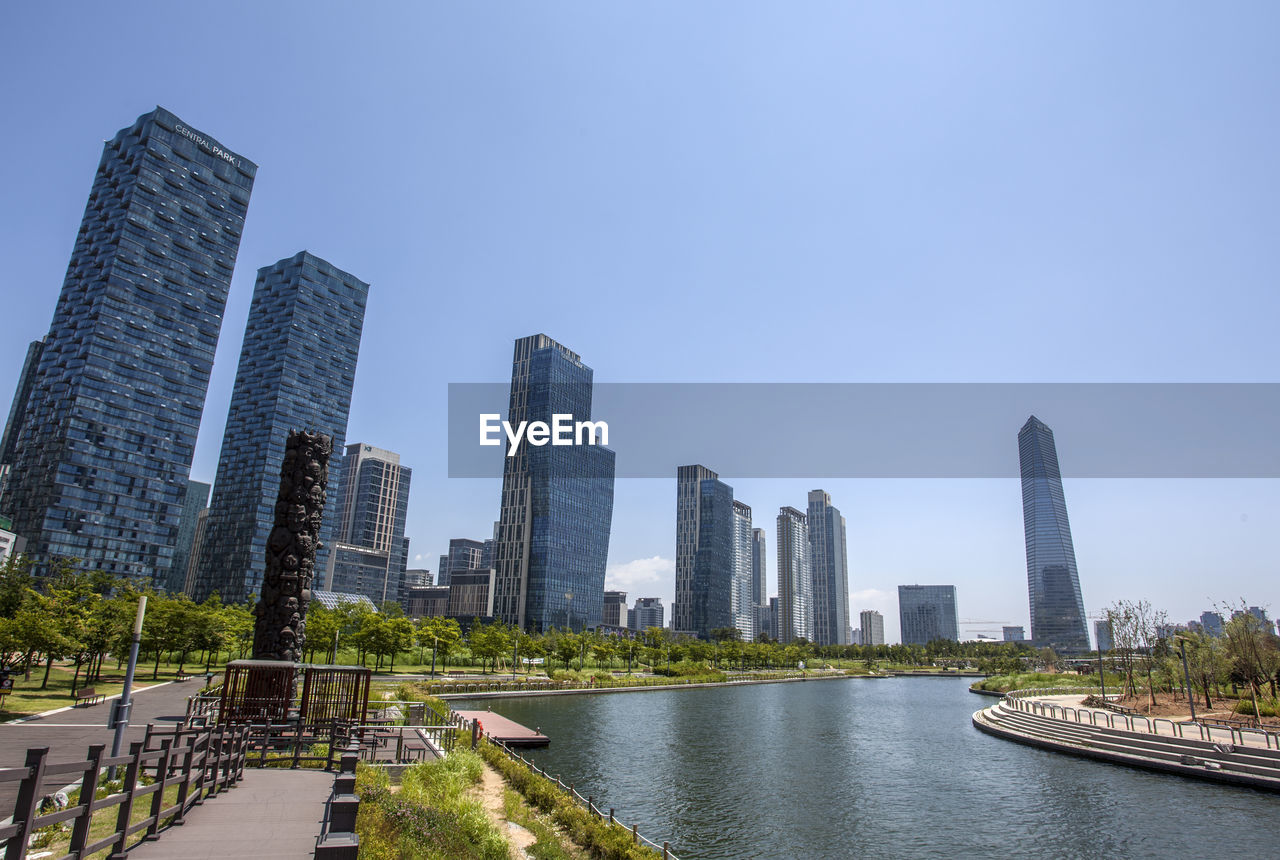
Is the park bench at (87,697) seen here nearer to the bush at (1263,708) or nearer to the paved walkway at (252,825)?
the paved walkway at (252,825)

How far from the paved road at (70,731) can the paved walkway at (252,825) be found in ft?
13.4

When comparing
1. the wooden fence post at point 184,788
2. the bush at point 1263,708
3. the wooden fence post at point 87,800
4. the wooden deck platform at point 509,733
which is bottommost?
the wooden deck platform at point 509,733

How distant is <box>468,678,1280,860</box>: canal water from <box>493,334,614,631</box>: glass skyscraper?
433 feet

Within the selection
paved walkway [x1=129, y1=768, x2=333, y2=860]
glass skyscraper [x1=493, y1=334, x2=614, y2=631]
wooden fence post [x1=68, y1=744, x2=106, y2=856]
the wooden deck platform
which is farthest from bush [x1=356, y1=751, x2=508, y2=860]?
glass skyscraper [x1=493, y1=334, x2=614, y2=631]

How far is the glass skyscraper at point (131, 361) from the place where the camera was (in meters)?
131

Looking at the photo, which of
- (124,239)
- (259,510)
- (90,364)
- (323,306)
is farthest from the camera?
(323,306)

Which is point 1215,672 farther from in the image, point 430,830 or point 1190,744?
point 430,830

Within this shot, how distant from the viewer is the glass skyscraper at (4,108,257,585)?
131375 millimetres

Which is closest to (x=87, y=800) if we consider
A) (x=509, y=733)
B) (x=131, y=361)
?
(x=509, y=733)

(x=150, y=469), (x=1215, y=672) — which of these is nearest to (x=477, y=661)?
(x=150, y=469)

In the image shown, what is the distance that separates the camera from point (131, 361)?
464ft

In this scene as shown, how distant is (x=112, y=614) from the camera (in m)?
49.6

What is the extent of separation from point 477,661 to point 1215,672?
3789 inches

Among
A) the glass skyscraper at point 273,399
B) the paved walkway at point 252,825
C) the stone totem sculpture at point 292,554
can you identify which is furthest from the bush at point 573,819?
the glass skyscraper at point 273,399
